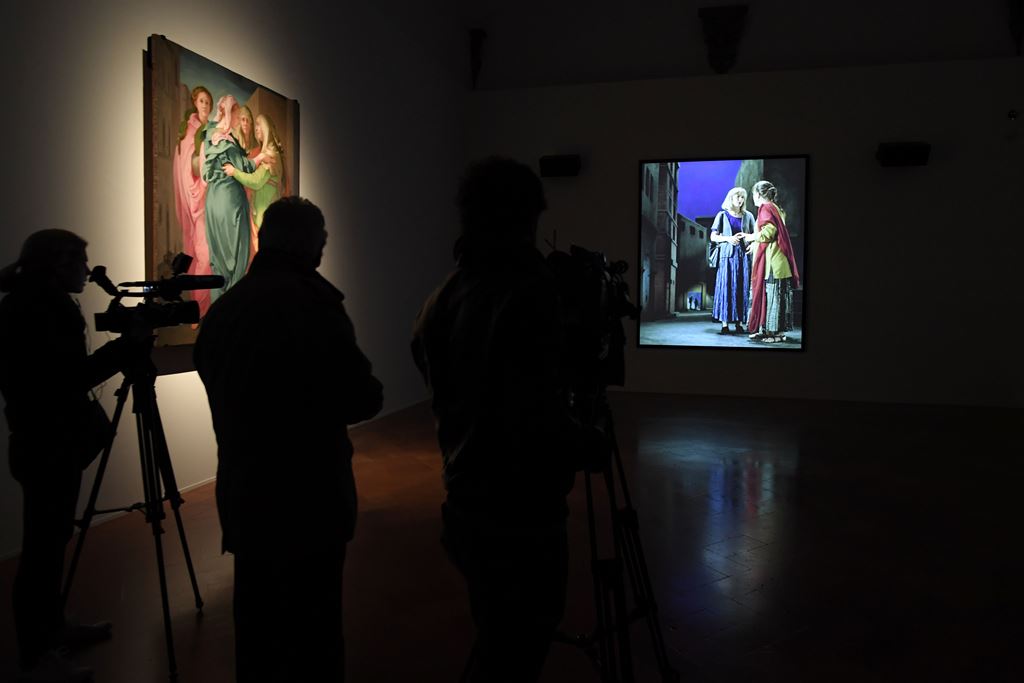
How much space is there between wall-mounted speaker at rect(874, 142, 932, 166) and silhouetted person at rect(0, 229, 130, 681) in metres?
7.93

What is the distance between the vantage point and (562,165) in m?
8.87

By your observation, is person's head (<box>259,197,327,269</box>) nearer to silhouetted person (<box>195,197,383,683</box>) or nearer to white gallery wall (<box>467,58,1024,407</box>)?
silhouetted person (<box>195,197,383,683</box>)

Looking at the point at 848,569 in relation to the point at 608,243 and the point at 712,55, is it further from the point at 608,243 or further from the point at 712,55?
the point at 712,55

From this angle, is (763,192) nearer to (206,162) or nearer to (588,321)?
(206,162)

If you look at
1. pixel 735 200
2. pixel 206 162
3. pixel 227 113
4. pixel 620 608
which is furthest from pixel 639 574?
pixel 735 200

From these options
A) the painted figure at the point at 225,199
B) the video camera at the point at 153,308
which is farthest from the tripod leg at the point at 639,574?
the painted figure at the point at 225,199

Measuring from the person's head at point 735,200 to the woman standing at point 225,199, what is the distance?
5552mm

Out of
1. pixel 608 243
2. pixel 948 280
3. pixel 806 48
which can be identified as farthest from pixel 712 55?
pixel 948 280

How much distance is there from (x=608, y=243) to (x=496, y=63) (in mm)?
2773

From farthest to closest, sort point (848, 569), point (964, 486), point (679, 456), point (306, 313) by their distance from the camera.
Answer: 1. point (679, 456)
2. point (964, 486)
3. point (848, 569)
4. point (306, 313)

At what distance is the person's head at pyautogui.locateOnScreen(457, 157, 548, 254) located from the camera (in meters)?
1.37

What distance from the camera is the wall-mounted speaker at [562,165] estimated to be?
29.0 ft

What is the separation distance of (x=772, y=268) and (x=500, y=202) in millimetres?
7663

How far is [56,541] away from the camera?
7.03ft
